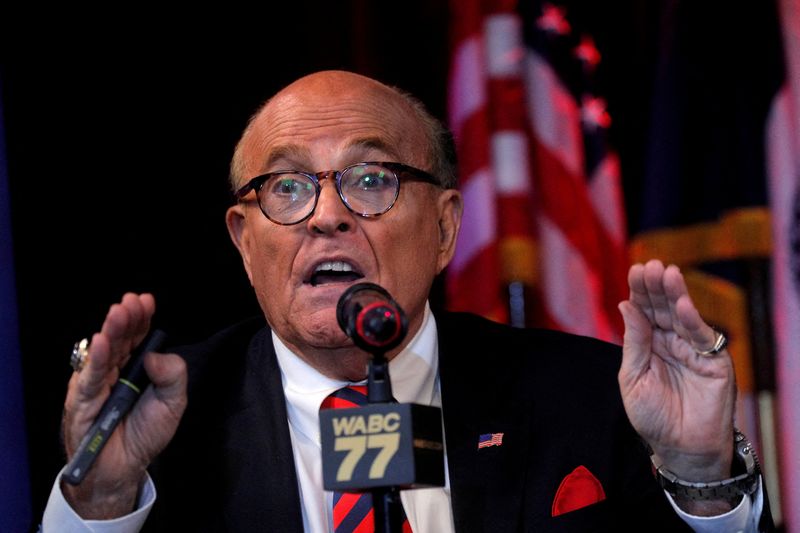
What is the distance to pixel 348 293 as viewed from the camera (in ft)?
4.95

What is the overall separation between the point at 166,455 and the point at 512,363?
85 cm

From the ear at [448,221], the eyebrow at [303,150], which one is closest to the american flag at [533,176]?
the ear at [448,221]

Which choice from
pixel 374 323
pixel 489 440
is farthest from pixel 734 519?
pixel 374 323

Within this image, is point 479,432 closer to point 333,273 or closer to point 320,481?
point 320,481

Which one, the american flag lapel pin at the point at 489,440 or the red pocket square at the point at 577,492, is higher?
the american flag lapel pin at the point at 489,440

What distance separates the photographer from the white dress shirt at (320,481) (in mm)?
1840

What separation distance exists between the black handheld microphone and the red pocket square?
90 centimetres

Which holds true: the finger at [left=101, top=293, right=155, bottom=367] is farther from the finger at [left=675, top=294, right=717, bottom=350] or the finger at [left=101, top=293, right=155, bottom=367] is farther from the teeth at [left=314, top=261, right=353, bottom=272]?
the finger at [left=675, top=294, right=717, bottom=350]

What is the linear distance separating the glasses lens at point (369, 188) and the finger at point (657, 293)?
0.72 metres

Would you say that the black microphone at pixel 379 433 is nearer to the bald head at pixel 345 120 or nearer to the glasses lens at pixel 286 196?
the glasses lens at pixel 286 196

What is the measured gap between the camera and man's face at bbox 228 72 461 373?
2.16 m

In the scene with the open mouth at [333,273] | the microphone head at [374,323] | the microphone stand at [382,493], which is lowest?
the microphone stand at [382,493]

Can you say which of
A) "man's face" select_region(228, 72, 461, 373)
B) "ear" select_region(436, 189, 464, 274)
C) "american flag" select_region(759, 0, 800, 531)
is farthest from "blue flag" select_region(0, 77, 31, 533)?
"american flag" select_region(759, 0, 800, 531)

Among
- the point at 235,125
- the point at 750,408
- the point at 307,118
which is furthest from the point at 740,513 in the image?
the point at 235,125
